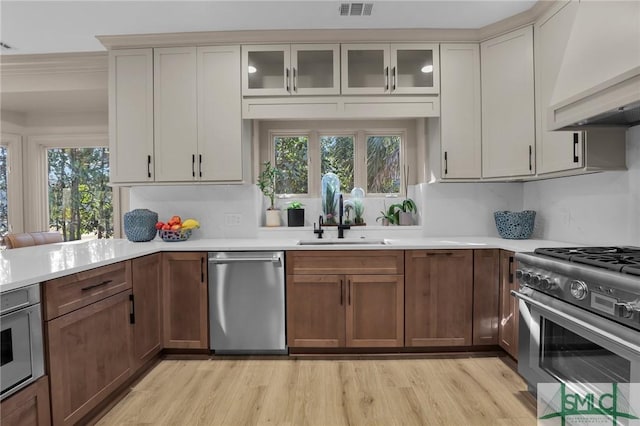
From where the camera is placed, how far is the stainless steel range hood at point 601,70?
1.49 m

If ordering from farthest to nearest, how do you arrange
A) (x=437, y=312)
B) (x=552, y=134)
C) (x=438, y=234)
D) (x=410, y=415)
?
(x=438, y=234), (x=437, y=312), (x=552, y=134), (x=410, y=415)

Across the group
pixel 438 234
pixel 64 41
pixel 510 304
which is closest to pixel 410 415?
pixel 510 304

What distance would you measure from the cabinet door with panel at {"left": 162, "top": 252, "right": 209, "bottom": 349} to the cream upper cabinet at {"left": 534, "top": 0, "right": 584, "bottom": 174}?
2512 mm

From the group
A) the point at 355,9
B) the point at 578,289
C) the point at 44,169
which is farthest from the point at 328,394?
the point at 44,169

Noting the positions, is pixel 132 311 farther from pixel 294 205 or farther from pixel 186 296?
pixel 294 205

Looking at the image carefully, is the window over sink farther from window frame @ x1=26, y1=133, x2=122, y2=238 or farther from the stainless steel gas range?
window frame @ x1=26, y1=133, x2=122, y2=238

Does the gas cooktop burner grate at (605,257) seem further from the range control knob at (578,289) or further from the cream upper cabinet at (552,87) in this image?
the cream upper cabinet at (552,87)

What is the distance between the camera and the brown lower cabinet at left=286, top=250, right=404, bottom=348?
263cm

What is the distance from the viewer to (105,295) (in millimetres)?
1984

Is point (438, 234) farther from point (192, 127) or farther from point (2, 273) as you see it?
point (2, 273)

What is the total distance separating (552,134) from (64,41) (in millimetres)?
3897

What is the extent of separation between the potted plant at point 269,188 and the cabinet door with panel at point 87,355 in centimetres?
144

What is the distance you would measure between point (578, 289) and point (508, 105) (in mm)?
1646

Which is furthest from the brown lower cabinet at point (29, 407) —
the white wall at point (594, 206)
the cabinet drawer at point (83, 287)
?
the white wall at point (594, 206)
